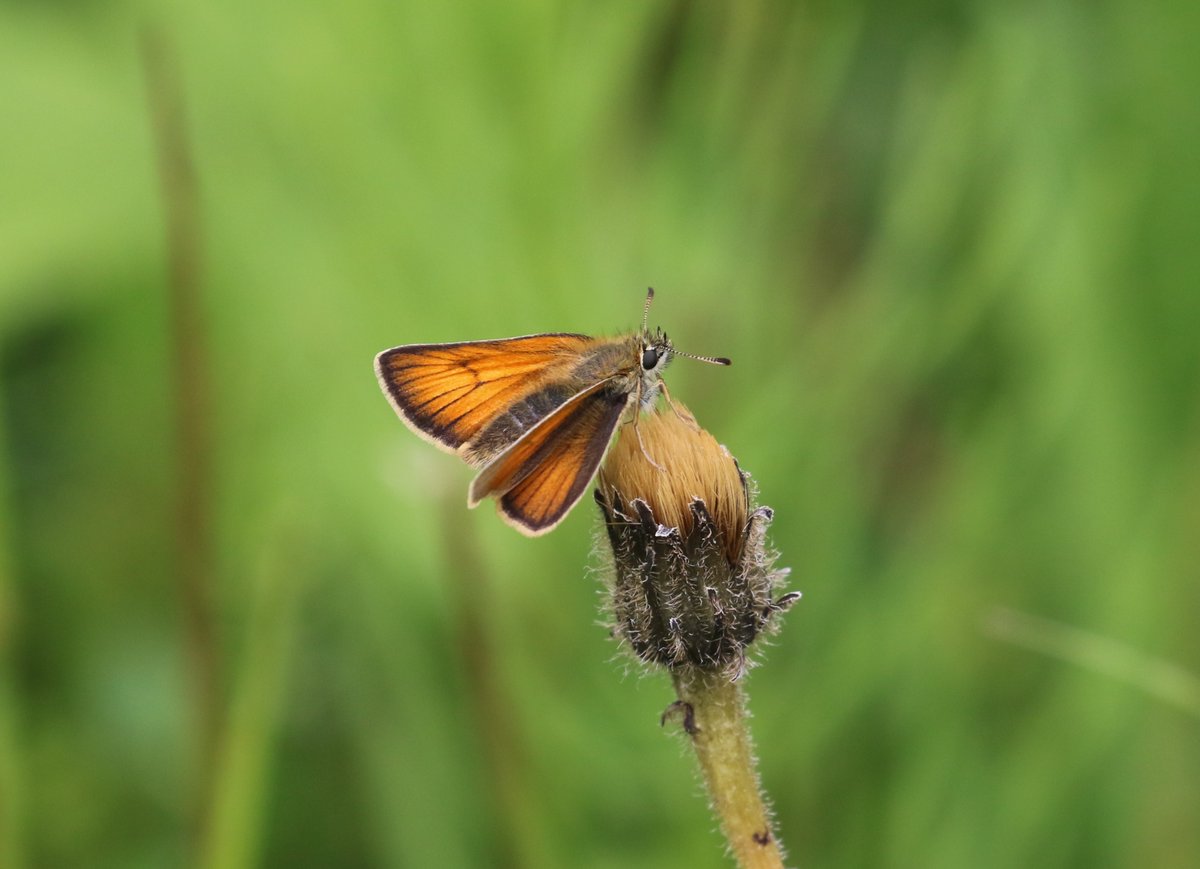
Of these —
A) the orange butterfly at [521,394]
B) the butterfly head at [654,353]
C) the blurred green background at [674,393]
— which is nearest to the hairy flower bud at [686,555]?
the orange butterfly at [521,394]

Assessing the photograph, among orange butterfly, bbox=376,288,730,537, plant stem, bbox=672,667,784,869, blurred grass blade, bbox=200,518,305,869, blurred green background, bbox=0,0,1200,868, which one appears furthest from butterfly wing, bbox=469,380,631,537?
blurred grass blade, bbox=200,518,305,869

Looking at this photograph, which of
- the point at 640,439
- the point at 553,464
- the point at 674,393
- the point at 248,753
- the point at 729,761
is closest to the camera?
the point at 729,761

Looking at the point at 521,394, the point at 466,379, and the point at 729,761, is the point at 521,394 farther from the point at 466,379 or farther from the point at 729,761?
the point at 729,761

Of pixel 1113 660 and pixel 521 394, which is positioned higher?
pixel 521 394

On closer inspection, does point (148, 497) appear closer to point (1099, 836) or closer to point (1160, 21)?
point (1099, 836)

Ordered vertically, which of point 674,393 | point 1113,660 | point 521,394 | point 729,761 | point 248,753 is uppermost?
point 674,393

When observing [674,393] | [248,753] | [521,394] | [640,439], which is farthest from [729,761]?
→ [674,393]

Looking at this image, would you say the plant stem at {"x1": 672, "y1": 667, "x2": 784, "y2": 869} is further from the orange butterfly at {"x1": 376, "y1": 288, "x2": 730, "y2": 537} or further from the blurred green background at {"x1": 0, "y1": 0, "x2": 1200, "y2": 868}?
the blurred green background at {"x1": 0, "y1": 0, "x2": 1200, "y2": 868}
